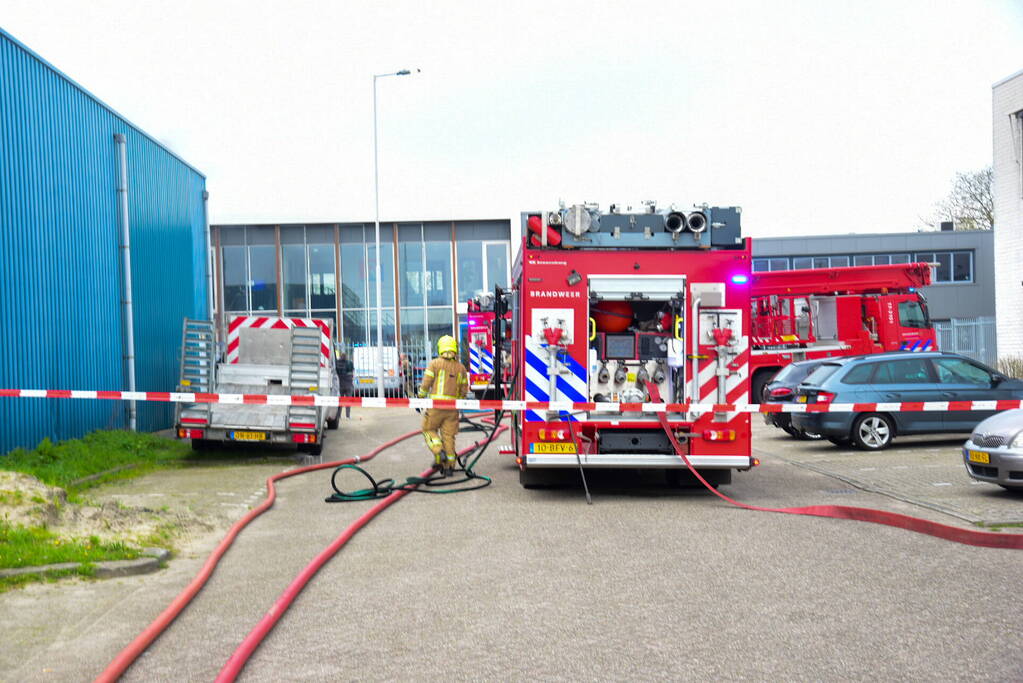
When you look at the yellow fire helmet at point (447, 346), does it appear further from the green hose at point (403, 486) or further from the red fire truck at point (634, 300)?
the red fire truck at point (634, 300)

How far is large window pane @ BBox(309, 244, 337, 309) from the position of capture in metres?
39.6

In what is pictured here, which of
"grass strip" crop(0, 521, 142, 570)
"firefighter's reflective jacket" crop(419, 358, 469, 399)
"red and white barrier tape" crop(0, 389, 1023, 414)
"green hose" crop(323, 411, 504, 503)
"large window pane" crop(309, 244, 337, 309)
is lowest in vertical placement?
"green hose" crop(323, 411, 504, 503)

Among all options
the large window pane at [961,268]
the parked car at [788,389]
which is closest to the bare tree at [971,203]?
the large window pane at [961,268]

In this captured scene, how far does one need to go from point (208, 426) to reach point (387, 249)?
81.8 feet

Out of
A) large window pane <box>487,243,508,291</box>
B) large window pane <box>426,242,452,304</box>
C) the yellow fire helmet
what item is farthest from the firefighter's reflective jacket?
large window pane <box>426,242,452,304</box>

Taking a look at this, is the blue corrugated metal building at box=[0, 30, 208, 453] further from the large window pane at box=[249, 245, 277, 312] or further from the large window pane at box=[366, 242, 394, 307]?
the large window pane at box=[249, 245, 277, 312]

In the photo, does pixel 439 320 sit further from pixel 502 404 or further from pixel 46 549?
pixel 46 549

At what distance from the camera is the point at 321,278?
1566 inches

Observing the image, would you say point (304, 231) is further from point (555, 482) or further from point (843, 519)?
point (843, 519)

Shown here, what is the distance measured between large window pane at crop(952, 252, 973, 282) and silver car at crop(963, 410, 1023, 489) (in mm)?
44906

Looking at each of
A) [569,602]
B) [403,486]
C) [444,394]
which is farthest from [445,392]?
[569,602]

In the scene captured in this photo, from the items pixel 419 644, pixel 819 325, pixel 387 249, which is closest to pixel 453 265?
pixel 387 249

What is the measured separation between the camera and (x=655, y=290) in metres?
10.7

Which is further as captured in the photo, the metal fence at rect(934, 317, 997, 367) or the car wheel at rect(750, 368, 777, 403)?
the metal fence at rect(934, 317, 997, 367)
